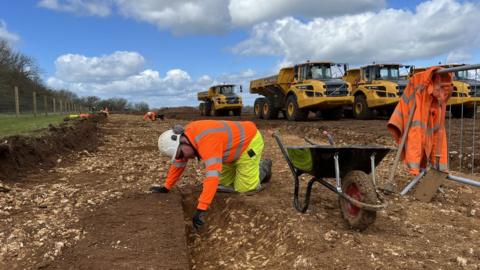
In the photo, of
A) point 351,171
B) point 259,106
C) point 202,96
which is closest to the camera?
point 351,171

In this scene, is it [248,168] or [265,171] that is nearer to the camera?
[248,168]

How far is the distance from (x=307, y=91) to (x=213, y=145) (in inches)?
535

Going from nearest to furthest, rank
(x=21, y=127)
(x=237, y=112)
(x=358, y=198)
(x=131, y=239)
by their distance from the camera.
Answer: (x=131, y=239) → (x=358, y=198) → (x=21, y=127) → (x=237, y=112)

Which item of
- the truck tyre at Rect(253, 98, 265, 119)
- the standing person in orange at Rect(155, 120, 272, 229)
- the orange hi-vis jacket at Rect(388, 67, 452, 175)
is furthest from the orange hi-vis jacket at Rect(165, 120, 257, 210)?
the truck tyre at Rect(253, 98, 265, 119)

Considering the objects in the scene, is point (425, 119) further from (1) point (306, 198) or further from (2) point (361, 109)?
(2) point (361, 109)

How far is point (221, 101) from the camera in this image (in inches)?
1149

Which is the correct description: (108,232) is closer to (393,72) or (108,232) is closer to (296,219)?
(296,219)

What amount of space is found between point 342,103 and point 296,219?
1401cm

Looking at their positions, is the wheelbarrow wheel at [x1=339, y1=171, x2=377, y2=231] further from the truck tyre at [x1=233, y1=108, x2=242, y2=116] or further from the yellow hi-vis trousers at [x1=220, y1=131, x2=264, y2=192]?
the truck tyre at [x1=233, y1=108, x2=242, y2=116]

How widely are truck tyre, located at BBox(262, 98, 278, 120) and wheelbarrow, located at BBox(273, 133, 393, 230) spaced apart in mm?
17245

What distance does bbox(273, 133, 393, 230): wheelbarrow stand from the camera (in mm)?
4395

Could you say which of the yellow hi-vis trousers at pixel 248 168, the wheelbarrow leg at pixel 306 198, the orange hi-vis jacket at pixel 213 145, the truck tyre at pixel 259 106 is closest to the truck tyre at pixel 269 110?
the truck tyre at pixel 259 106

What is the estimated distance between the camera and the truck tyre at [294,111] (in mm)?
19406

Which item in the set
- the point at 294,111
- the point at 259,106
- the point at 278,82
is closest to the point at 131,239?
the point at 294,111
